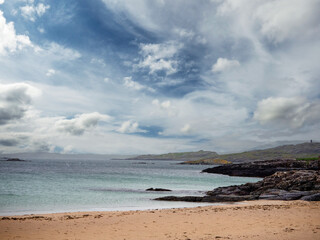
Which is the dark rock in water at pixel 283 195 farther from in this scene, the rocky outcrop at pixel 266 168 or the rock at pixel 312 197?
the rocky outcrop at pixel 266 168

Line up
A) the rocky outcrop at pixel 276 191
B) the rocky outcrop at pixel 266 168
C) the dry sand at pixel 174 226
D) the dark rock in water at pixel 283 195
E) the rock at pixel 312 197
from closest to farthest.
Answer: the dry sand at pixel 174 226, the rock at pixel 312 197, the dark rock in water at pixel 283 195, the rocky outcrop at pixel 276 191, the rocky outcrop at pixel 266 168

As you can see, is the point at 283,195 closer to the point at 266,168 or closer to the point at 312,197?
the point at 312,197

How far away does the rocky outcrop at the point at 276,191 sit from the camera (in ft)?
89.4

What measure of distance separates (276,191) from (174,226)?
2026 cm

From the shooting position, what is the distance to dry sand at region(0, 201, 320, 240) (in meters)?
12.1

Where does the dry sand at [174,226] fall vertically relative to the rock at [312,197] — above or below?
above

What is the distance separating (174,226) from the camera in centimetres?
1447

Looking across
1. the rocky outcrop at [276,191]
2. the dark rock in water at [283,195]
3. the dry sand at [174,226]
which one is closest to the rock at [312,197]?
the rocky outcrop at [276,191]

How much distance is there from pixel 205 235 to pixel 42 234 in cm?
809

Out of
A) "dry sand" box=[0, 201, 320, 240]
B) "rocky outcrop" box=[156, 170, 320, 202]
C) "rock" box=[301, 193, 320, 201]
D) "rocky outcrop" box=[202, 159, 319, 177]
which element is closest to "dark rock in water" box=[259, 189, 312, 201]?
"rocky outcrop" box=[156, 170, 320, 202]

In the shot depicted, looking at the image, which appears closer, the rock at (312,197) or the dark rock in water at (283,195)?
the rock at (312,197)

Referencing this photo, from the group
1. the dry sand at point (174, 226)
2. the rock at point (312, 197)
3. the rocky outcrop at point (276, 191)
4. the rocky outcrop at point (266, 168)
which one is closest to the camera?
the dry sand at point (174, 226)

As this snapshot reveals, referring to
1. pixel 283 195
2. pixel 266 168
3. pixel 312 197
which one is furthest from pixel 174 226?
pixel 266 168

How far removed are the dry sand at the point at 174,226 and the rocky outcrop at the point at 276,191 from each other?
9.04 m
